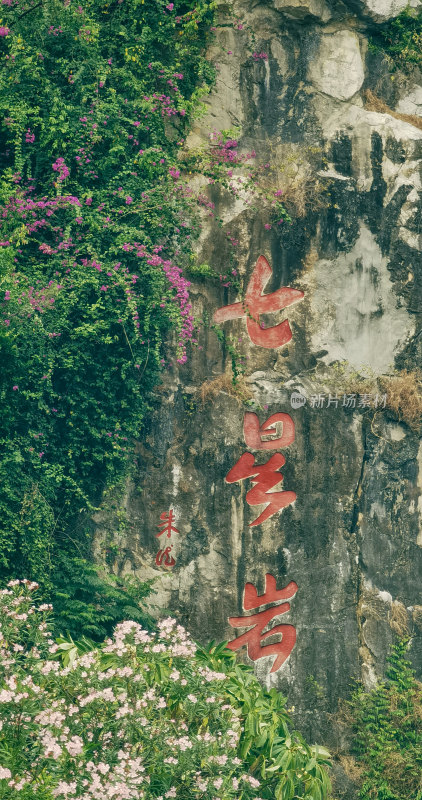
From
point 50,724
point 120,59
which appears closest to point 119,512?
point 50,724

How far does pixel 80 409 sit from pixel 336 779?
12.4 feet

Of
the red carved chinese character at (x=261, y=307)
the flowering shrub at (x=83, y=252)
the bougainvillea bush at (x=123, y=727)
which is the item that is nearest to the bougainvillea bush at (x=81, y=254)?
the flowering shrub at (x=83, y=252)

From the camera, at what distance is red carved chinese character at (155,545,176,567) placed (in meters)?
7.58

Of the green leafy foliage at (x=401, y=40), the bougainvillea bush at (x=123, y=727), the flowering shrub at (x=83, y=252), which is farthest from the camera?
the green leafy foliage at (x=401, y=40)

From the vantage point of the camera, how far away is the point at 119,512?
295 inches

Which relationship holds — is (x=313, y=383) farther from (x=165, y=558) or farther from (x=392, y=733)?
(x=392, y=733)

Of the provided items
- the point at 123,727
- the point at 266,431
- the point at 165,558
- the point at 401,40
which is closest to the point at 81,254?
the point at 266,431

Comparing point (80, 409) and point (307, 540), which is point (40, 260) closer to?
point (80, 409)

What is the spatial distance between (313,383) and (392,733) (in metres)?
3.09

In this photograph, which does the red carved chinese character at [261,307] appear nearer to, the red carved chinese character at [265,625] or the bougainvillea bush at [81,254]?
the bougainvillea bush at [81,254]

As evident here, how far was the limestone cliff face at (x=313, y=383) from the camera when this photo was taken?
25.1 ft

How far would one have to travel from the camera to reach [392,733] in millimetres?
7746

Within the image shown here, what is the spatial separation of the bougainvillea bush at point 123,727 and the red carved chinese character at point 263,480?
2.33 meters

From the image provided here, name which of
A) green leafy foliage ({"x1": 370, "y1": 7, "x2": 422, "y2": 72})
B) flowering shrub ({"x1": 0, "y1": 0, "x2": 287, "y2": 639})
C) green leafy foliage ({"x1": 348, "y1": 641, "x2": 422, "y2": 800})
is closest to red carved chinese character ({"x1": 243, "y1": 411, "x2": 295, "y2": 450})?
flowering shrub ({"x1": 0, "y1": 0, "x2": 287, "y2": 639})
